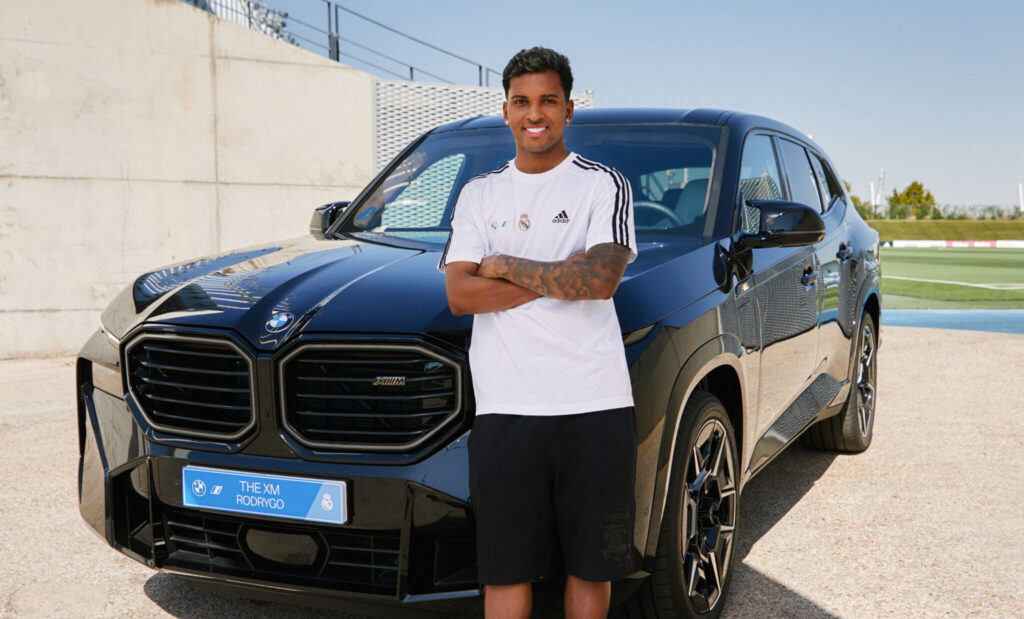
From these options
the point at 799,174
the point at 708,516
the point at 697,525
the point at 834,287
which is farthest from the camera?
the point at 799,174

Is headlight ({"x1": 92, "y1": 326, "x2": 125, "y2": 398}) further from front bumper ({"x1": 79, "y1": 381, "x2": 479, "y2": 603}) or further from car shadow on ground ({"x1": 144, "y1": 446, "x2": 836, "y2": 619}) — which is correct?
car shadow on ground ({"x1": 144, "y1": 446, "x2": 836, "y2": 619})

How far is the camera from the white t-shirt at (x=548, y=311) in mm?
2289

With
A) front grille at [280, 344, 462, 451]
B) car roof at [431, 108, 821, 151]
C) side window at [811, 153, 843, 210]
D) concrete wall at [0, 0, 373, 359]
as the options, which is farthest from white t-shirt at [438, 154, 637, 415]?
concrete wall at [0, 0, 373, 359]

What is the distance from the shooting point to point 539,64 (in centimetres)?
241

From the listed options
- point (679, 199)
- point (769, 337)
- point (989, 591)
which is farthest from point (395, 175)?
point (989, 591)

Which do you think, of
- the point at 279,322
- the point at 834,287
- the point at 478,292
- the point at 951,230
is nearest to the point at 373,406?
the point at 279,322

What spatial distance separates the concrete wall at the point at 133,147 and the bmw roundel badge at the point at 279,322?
27.4 ft

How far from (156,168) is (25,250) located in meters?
1.56

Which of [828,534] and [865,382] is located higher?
[865,382]

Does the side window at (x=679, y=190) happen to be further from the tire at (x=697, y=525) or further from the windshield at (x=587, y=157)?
the tire at (x=697, y=525)

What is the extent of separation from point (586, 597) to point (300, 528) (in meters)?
0.80

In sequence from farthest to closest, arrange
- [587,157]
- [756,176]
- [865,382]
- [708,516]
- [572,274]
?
[865,382] < [756,176] < [587,157] < [708,516] < [572,274]

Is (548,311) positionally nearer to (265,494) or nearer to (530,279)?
(530,279)

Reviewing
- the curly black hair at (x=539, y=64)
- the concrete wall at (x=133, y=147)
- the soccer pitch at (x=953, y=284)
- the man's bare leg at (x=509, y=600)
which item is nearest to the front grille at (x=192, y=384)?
the man's bare leg at (x=509, y=600)
